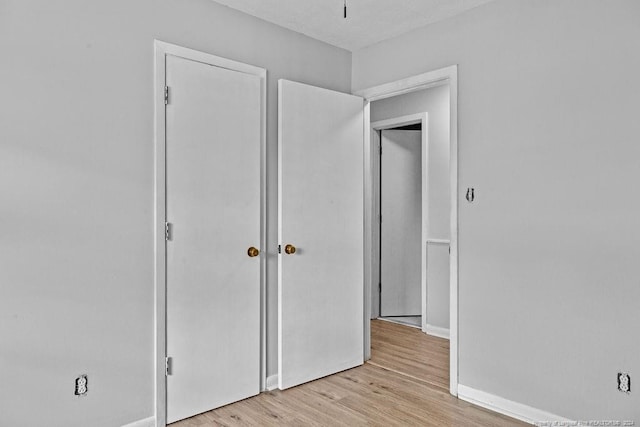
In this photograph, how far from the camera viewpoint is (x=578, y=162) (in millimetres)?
2432

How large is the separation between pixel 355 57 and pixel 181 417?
2.95 meters

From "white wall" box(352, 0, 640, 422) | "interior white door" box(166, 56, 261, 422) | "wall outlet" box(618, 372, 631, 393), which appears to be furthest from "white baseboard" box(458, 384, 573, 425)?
"interior white door" box(166, 56, 261, 422)

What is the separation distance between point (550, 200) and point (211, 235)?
202cm

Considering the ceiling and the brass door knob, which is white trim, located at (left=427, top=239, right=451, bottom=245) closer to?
the ceiling

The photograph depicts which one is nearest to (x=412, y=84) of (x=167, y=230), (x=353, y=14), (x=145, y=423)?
(x=353, y=14)

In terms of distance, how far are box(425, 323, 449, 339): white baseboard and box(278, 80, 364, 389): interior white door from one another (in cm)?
121

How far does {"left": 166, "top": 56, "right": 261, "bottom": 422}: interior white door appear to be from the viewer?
2.59 metres

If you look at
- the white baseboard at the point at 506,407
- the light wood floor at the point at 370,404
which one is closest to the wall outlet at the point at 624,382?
the white baseboard at the point at 506,407

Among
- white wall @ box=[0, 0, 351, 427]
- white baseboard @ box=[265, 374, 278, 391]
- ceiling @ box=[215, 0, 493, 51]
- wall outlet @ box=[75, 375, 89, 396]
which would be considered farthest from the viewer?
white baseboard @ box=[265, 374, 278, 391]

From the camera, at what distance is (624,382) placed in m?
2.27

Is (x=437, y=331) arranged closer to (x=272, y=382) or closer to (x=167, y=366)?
(x=272, y=382)

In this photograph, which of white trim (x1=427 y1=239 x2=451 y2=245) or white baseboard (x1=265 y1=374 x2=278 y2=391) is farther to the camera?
white trim (x1=427 y1=239 x2=451 y2=245)

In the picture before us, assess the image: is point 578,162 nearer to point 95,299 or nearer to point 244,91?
point 244,91

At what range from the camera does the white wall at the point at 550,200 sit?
7.51 ft
